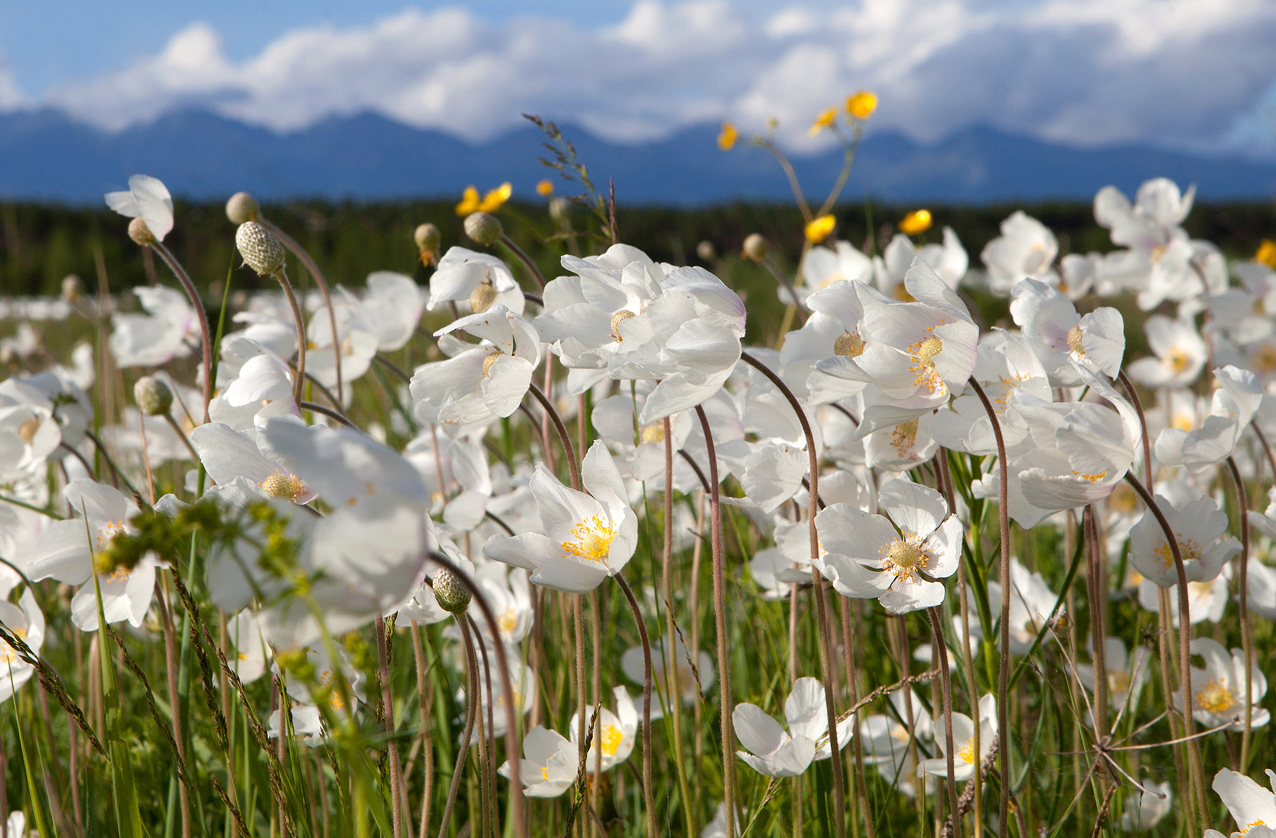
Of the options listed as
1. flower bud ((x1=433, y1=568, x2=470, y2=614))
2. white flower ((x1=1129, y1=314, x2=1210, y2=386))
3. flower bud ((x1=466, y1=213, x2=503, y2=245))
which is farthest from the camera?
white flower ((x1=1129, y1=314, x2=1210, y2=386))

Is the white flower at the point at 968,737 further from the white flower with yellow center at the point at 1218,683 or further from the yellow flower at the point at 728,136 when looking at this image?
the yellow flower at the point at 728,136

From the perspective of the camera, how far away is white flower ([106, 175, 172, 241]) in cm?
128

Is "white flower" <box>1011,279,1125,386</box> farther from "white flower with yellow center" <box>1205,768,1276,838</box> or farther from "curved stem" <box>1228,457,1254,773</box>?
"white flower with yellow center" <box>1205,768,1276,838</box>

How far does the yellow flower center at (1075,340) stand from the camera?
0.99 meters

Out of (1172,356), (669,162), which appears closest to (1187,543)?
(1172,356)

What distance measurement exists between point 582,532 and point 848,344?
364 mm

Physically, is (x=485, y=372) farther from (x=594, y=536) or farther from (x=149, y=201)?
(x=149, y=201)

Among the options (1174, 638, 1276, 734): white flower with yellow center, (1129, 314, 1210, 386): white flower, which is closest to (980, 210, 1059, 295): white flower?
(1129, 314, 1210, 386): white flower

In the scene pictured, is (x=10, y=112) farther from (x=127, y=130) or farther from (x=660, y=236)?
(x=660, y=236)

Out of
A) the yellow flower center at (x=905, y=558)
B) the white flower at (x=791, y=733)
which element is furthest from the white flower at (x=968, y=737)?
the yellow flower center at (x=905, y=558)

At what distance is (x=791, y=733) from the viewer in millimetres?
1064

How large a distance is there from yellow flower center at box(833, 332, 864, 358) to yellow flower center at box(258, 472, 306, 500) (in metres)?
0.59

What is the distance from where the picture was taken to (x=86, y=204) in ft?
50.9

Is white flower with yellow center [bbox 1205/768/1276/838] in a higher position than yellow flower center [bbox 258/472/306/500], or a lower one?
lower
